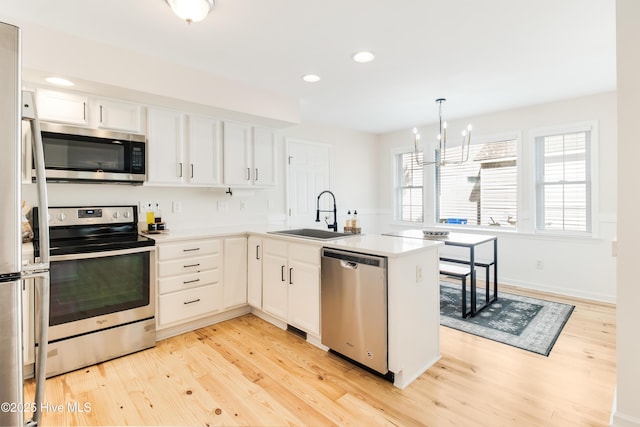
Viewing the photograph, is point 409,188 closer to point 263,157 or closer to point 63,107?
point 263,157

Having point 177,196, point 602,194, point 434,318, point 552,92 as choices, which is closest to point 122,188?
point 177,196

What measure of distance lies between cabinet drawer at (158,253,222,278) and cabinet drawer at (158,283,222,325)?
0.59 ft

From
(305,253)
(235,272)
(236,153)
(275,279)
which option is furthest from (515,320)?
(236,153)

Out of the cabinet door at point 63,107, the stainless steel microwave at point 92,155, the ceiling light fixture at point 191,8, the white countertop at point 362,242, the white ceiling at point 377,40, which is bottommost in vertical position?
the white countertop at point 362,242

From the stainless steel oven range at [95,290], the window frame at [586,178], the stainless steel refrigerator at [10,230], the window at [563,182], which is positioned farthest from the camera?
the window at [563,182]

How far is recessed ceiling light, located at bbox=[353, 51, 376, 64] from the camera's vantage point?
259 cm

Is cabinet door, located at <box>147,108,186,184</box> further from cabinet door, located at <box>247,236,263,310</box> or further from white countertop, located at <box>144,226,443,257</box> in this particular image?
cabinet door, located at <box>247,236,263,310</box>

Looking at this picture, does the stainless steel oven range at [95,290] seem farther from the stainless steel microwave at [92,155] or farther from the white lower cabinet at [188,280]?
the stainless steel microwave at [92,155]

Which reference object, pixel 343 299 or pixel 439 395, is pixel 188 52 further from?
pixel 439 395

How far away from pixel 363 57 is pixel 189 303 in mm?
2637

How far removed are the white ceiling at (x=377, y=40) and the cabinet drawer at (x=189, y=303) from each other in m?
2.03

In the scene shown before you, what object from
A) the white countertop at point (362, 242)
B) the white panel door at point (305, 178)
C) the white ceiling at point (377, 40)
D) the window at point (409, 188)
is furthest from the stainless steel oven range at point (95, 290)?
the window at point (409, 188)

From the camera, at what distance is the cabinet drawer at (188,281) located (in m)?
2.74

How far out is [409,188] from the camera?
5.64m
